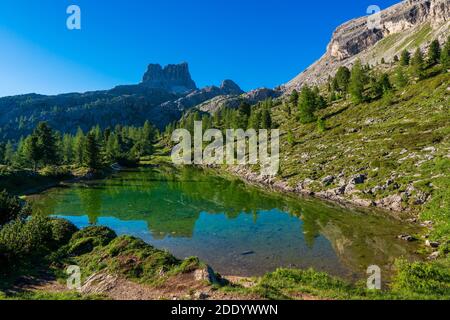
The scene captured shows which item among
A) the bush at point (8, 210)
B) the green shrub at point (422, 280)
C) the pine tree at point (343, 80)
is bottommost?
the green shrub at point (422, 280)

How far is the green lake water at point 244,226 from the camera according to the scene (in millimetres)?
27578

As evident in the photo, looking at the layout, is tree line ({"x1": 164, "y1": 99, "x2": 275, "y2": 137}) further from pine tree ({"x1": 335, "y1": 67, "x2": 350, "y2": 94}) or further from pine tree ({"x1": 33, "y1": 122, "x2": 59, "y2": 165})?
pine tree ({"x1": 33, "y1": 122, "x2": 59, "y2": 165})

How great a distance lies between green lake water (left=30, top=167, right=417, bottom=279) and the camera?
90.5 feet

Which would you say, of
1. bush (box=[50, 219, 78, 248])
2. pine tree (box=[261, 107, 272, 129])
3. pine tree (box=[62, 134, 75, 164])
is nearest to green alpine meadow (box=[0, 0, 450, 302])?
bush (box=[50, 219, 78, 248])

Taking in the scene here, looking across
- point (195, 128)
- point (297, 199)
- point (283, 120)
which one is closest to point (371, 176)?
point (297, 199)

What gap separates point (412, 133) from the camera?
6112cm

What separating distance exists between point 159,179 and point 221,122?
272ft

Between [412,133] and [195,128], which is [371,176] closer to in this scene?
[412,133]

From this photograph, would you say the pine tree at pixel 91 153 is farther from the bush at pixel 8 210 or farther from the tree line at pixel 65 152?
the bush at pixel 8 210

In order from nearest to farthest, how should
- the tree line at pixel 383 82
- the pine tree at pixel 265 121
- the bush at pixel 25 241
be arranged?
the bush at pixel 25 241 → the tree line at pixel 383 82 → the pine tree at pixel 265 121

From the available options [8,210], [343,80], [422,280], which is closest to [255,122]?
[343,80]

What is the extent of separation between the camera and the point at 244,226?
39.1 metres

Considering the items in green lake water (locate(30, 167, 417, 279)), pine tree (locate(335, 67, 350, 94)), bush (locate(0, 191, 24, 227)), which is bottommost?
green lake water (locate(30, 167, 417, 279))

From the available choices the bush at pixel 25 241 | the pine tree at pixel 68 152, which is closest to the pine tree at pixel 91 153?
the pine tree at pixel 68 152
